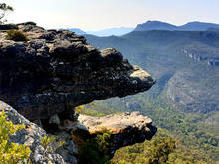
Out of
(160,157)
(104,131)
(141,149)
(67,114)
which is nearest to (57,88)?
(67,114)

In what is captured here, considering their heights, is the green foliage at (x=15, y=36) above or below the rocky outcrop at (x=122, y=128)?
above

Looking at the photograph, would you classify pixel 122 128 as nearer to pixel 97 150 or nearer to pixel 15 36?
pixel 97 150

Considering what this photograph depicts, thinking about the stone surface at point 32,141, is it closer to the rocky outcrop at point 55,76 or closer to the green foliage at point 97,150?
the rocky outcrop at point 55,76

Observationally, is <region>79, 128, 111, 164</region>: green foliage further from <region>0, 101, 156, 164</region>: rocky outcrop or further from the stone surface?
the stone surface

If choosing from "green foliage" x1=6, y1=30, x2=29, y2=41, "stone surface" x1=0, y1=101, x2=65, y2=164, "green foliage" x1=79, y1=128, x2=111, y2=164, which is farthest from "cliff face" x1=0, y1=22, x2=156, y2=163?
"stone surface" x1=0, y1=101, x2=65, y2=164

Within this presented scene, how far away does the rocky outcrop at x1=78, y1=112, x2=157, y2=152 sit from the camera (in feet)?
86.7

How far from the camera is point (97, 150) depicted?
24.7m

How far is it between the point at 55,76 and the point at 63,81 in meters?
0.98

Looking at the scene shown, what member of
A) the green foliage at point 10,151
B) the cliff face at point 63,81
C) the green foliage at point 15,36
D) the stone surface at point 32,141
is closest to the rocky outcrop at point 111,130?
the cliff face at point 63,81

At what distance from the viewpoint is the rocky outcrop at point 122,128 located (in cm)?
2642

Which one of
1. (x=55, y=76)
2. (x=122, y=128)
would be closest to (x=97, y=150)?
(x=122, y=128)

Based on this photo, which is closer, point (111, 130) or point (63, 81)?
point (63, 81)

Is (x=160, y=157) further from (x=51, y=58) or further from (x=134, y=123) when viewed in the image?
(x=51, y=58)

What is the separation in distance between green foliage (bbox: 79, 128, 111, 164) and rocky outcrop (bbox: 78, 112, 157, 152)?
102 cm
